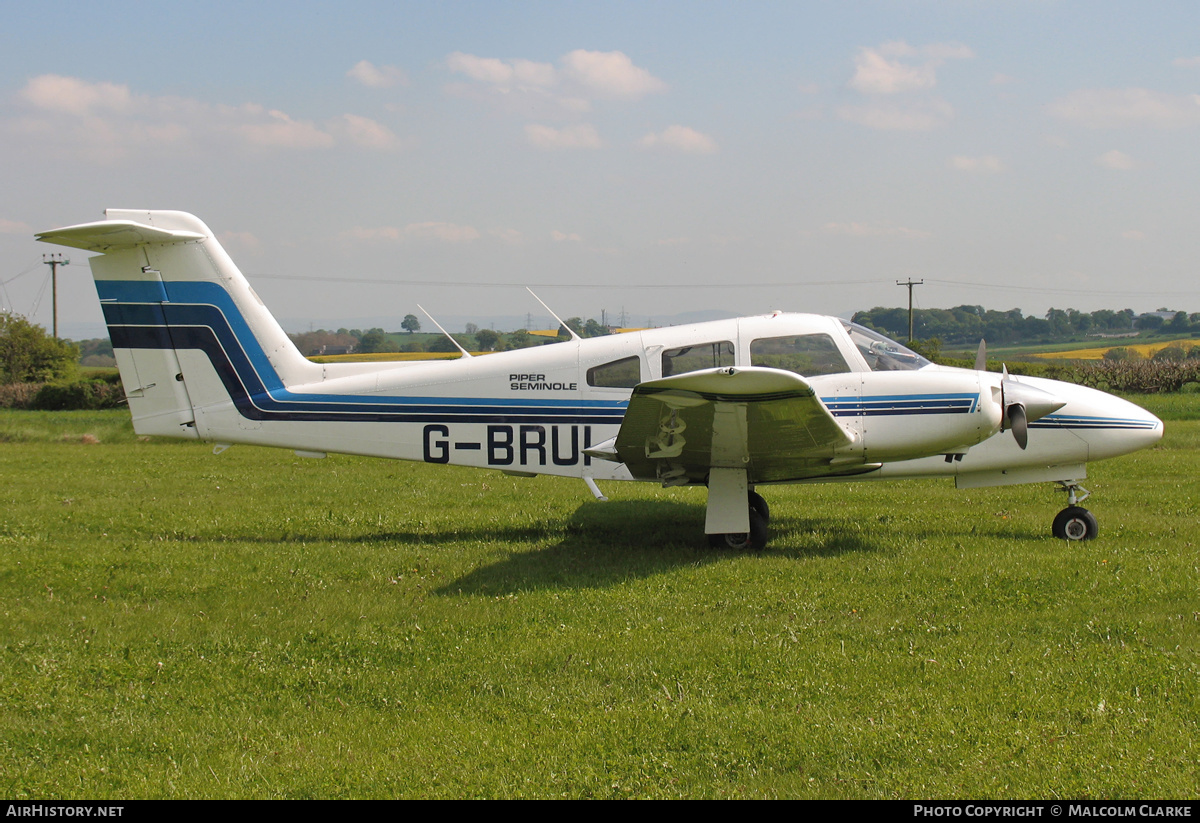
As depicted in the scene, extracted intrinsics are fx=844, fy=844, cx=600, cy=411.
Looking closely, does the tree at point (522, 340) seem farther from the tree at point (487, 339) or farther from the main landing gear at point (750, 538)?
the main landing gear at point (750, 538)

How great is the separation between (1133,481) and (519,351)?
29.4 ft

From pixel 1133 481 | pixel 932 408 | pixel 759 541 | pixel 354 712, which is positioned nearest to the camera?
pixel 354 712

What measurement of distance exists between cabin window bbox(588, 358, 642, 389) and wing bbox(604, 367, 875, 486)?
2.41 ft

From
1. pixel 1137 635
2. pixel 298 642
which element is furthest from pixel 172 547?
pixel 1137 635

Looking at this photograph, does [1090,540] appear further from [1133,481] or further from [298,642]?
[298,642]

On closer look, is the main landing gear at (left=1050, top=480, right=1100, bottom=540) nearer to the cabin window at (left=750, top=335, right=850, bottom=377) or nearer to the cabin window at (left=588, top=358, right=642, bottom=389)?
the cabin window at (left=750, top=335, right=850, bottom=377)

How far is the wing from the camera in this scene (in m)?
6.69

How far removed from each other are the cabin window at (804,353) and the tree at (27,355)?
46.2 meters

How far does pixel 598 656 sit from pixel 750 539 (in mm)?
3489

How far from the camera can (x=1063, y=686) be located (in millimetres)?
4758

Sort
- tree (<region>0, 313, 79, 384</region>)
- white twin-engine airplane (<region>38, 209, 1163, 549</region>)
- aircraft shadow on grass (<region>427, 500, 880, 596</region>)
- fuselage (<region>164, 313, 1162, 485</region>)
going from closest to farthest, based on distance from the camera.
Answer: aircraft shadow on grass (<region>427, 500, 880, 596</region>) → white twin-engine airplane (<region>38, 209, 1163, 549</region>) → fuselage (<region>164, 313, 1162, 485</region>) → tree (<region>0, 313, 79, 384</region>)

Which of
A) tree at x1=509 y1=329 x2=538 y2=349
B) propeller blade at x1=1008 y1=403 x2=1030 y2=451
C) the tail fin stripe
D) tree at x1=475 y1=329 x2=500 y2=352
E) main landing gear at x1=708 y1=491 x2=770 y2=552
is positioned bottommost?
main landing gear at x1=708 y1=491 x2=770 y2=552

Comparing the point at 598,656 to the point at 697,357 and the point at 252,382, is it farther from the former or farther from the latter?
the point at 252,382

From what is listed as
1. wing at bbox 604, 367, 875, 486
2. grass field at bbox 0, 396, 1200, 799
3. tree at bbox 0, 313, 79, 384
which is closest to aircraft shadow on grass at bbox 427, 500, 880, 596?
grass field at bbox 0, 396, 1200, 799
